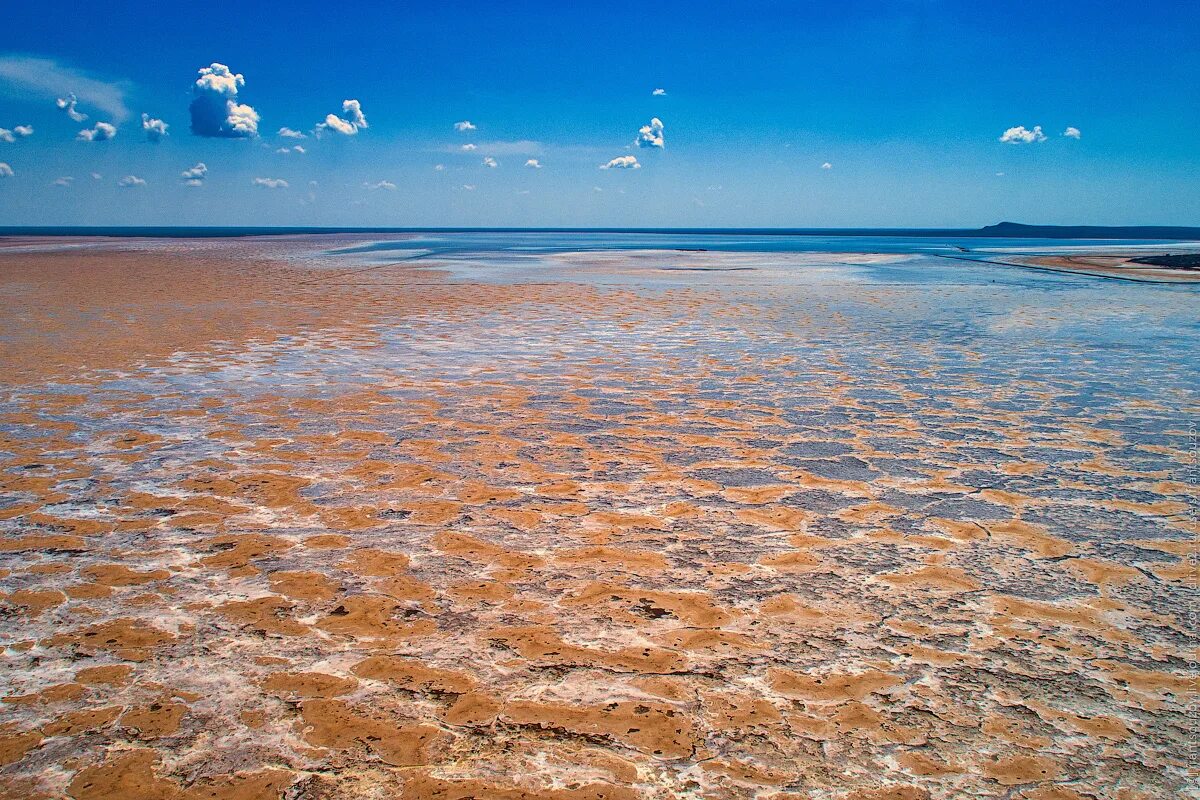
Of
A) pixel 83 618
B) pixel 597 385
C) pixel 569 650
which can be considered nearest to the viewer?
pixel 569 650

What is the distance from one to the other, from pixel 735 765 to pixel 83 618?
2552 mm

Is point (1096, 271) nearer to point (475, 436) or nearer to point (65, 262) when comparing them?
point (475, 436)

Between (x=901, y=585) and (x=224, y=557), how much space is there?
3.05 metres

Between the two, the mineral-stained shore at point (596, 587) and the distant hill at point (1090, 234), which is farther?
the distant hill at point (1090, 234)

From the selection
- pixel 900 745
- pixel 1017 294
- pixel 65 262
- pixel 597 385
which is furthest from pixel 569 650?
pixel 65 262

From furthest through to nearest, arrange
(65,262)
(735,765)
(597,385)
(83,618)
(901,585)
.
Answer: (65,262) < (597,385) < (901,585) < (83,618) < (735,765)

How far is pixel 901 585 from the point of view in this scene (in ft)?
11.0

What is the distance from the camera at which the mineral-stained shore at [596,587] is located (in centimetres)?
230

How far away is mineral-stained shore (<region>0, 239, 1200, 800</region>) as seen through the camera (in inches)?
90.4

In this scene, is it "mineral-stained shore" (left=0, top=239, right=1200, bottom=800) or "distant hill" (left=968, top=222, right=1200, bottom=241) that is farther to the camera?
"distant hill" (left=968, top=222, right=1200, bottom=241)

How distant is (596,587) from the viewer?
3346 millimetres

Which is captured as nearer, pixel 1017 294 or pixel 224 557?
pixel 224 557

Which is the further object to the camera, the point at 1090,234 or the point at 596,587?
the point at 1090,234

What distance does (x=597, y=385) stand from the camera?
7492 millimetres
